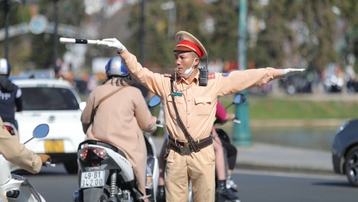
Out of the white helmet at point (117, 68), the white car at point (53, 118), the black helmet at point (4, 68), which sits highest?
the white helmet at point (117, 68)

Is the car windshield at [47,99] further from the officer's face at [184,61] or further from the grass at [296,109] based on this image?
the grass at [296,109]

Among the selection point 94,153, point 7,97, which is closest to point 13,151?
point 94,153

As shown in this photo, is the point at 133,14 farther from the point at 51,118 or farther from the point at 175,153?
the point at 175,153

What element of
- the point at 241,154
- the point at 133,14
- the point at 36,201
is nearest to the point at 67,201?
the point at 36,201

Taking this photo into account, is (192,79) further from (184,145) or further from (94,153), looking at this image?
(94,153)

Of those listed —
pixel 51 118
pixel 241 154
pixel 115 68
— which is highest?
pixel 115 68

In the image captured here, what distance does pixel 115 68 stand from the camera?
8531 millimetres

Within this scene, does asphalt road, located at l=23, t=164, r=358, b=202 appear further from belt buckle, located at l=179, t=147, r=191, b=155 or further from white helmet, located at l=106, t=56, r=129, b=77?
belt buckle, located at l=179, t=147, r=191, b=155

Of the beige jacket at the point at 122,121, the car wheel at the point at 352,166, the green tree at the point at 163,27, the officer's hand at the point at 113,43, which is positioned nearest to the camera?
the officer's hand at the point at 113,43

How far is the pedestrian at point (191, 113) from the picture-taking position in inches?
272

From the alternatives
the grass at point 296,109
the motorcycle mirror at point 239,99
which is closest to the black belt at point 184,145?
the motorcycle mirror at point 239,99

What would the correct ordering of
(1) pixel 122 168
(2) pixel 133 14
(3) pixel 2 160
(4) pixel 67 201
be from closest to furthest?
(3) pixel 2 160
(1) pixel 122 168
(4) pixel 67 201
(2) pixel 133 14

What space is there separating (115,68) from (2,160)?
2004mm

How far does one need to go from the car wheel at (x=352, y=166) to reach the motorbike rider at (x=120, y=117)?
5378 mm
